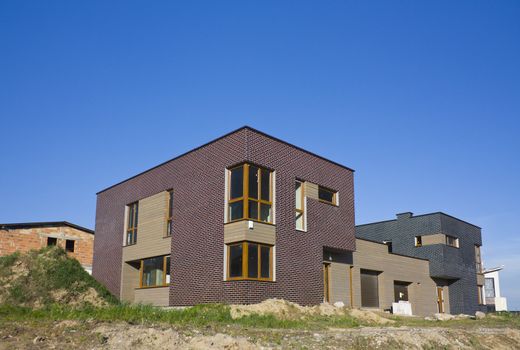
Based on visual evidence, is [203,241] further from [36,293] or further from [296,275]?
[36,293]

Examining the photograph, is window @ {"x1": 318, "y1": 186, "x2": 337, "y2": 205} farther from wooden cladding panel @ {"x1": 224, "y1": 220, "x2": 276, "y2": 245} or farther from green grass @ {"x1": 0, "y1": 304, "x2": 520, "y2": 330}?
green grass @ {"x1": 0, "y1": 304, "x2": 520, "y2": 330}

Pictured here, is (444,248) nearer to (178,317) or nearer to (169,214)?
(169,214)

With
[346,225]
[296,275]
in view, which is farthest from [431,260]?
[296,275]

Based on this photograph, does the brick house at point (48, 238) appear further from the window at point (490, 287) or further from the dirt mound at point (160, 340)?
the window at point (490, 287)

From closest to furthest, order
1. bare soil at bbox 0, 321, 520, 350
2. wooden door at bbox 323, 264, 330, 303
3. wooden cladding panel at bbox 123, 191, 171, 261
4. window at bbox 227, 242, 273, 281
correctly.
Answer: bare soil at bbox 0, 321, 520, 350, window at bbox 227, 242, 273, 281, wooden door at bbox 323, 264, 330, 303, wooden cladding panel at bbox 123, 191, 171, 261

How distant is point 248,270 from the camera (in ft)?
62.1

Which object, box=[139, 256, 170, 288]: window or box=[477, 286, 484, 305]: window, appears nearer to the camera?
box=[139, 256, 170, 288]: window

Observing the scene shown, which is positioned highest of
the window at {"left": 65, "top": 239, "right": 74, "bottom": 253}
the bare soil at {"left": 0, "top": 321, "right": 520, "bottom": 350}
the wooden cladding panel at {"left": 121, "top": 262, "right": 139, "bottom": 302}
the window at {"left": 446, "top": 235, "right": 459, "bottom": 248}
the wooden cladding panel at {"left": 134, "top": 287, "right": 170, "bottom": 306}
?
the window at {"left": 446, "top": 235, "right": 459, "bottom": 248}

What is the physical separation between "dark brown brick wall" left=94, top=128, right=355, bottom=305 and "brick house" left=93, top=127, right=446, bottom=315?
0.14 feet

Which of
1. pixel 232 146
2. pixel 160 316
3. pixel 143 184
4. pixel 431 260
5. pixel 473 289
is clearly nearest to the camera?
pixel 160 316

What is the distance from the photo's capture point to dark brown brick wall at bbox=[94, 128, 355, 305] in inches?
786

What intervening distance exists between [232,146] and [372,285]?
12.3 meters

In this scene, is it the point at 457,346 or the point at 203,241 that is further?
the point at 203,241

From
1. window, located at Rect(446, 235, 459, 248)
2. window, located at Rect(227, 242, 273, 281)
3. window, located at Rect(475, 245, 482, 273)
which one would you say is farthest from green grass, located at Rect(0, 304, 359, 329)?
window, located at Rect(475, 245, 482, 273)
